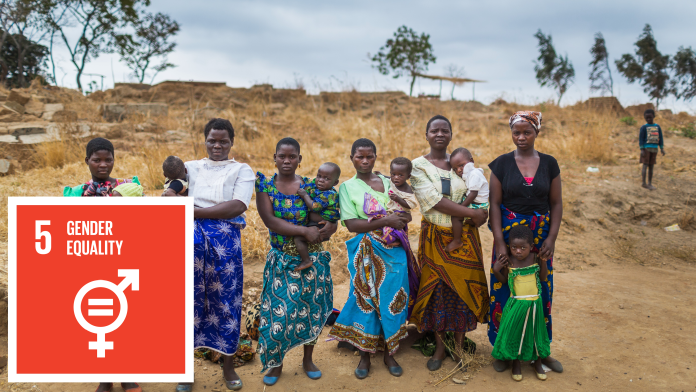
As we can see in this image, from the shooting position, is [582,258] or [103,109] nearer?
[582,258]

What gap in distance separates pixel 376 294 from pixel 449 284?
1.62 feet

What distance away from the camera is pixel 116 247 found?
8.29 feet

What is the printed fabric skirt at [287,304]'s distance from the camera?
2875 mm

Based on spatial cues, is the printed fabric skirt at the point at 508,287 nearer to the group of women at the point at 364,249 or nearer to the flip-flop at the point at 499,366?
the group of women at the point at 364,249

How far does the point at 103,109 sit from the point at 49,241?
34.7 feet

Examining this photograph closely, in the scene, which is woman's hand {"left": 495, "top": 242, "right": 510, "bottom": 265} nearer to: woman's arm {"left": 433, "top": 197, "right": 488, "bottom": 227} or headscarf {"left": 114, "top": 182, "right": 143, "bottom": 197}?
woman's arm {"left": 433, "top": 197, "right": 488, "bottom": 227}

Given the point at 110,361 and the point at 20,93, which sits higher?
the point at 20,93

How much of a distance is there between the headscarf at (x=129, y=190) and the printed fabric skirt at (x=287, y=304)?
0.87 metres

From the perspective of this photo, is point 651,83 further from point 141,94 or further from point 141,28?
point 141,28

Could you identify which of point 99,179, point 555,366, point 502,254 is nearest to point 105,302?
point 99,179

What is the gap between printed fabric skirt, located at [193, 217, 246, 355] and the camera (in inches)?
109

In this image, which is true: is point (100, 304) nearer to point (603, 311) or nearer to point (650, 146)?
point (603, 311)

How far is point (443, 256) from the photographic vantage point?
3.06 metres

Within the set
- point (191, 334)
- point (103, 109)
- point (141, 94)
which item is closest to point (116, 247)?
point (191, 334)
